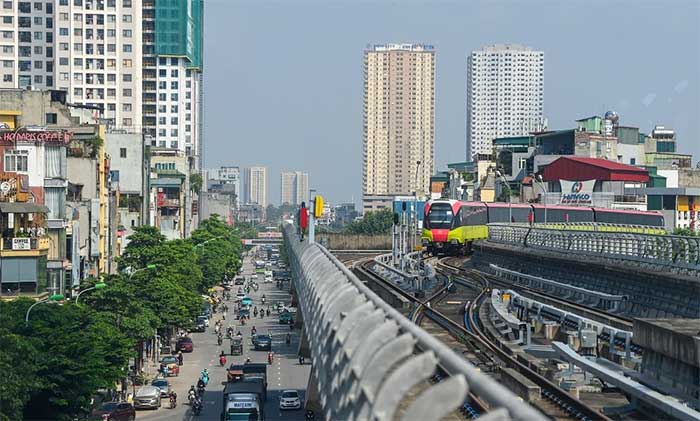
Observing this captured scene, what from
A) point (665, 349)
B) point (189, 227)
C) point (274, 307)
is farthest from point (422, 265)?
point (189, 227)

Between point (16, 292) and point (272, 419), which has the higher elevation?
point (16, 292)

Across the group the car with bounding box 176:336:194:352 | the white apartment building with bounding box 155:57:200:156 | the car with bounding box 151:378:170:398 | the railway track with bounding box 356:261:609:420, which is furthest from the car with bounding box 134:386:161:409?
the white apartment building with bounding box 155:57:200:156

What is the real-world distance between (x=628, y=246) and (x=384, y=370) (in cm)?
3404

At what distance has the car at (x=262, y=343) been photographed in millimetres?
70688

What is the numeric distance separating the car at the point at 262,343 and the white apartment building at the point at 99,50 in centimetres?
7530

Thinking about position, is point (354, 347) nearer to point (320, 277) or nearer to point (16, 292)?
point (320, 277)

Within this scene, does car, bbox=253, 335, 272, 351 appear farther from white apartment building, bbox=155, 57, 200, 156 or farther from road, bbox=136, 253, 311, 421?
white apartment building, bbox=155, 57, 200, 156

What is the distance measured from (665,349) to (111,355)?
24.8 meters

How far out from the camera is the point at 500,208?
8081cm

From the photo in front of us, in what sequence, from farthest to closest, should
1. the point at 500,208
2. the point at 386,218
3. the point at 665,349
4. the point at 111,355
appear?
the point at 386,218 < the point at 500,208 < the point at 111,355 < the point at 665,349

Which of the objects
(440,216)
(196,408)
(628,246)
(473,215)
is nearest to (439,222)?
(440,216)

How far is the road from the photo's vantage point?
153 feet

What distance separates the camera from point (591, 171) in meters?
99.6

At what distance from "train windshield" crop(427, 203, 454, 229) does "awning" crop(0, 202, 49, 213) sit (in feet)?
68.9
